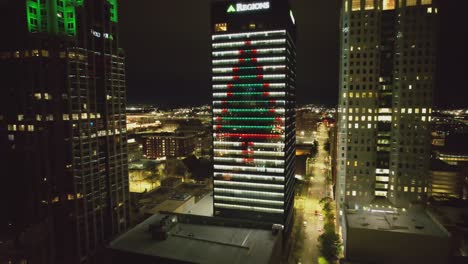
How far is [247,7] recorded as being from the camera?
86125mm

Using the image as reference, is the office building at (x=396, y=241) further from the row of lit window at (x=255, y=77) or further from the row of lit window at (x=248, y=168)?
A: the row of lit window at (x=255, y=77)

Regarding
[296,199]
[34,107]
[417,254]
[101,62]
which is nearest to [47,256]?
[34,107]

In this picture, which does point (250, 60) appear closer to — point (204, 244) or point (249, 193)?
point (249, 193)

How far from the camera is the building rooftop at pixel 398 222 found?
65188mm

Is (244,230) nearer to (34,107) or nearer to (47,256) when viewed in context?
(47,256)

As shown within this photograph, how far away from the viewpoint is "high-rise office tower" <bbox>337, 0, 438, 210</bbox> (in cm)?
7844

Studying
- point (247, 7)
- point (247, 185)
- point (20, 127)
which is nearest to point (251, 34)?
point (247, 7)

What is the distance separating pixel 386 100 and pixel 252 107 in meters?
41.5

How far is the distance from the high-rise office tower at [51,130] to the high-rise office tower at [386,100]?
242 ft

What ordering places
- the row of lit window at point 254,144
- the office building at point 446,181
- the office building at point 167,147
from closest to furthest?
the row of lit window at point 254,144
the office building at point 446,181
the office building at point 167,147

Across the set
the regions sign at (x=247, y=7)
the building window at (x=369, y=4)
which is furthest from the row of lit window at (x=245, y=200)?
the building window at (x=369, y=4)

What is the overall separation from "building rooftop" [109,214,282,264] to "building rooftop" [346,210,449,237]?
21.8 m

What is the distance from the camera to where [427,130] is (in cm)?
7919

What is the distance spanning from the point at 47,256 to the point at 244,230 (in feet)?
159
